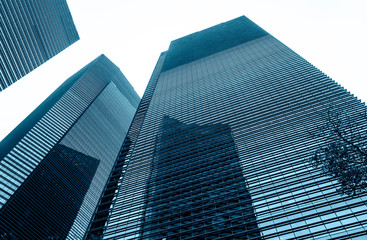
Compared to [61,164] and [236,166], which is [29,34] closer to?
[61,164]

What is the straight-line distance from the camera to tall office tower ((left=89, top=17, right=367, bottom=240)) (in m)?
28.0

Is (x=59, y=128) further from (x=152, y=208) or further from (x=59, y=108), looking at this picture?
(x=152, y=208)

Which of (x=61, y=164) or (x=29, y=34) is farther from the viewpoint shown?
(x=61, y=164)

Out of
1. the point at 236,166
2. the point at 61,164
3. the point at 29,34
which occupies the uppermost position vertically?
the point at 29,34

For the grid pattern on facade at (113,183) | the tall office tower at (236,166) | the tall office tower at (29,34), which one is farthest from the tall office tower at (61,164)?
the tall office tower at (236,166)

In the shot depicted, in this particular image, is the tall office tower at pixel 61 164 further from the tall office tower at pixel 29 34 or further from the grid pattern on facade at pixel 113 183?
the tall office tower at pixel 29 34

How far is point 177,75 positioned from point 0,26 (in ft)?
136

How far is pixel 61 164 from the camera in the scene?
99750 mm

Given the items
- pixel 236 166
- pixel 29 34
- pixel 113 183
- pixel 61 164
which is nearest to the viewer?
pixel 236 166

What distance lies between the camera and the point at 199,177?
124 ft

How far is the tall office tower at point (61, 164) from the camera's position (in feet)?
257

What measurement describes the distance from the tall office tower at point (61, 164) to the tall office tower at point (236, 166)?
3370cm

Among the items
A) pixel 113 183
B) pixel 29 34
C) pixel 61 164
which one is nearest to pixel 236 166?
pixel 113 183

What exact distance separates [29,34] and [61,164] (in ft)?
153
